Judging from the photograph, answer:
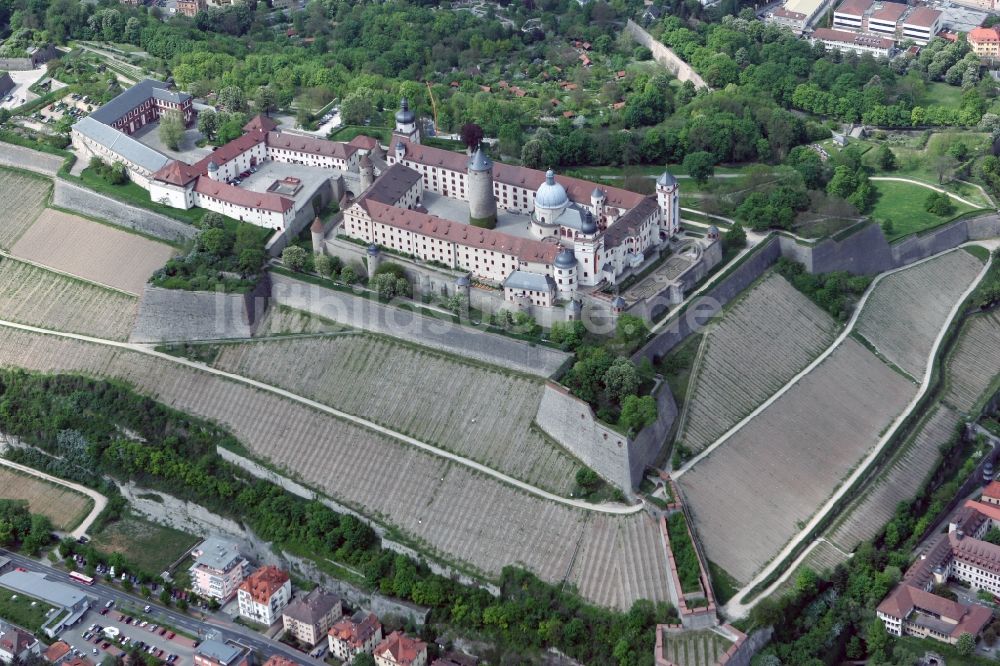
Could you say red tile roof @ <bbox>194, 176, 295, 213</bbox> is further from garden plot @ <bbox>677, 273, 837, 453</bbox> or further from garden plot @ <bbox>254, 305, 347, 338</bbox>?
garden plot @ <bbox>677, 273, 837, 453</bbox>

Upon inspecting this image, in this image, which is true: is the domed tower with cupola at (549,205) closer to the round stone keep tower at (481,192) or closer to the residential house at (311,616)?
the round stone keep tower at (481,192)

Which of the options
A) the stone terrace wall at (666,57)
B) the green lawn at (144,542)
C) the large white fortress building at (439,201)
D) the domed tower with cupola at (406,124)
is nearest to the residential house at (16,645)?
the green lawn at (144,542)

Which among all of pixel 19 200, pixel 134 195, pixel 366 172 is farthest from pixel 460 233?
pixel 19 200

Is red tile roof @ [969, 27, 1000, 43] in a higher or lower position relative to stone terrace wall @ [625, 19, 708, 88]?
higher

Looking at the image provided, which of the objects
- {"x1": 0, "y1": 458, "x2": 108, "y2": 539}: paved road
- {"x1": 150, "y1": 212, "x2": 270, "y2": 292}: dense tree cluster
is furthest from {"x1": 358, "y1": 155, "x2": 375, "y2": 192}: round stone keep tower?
{"x1": 0, "y1": 458, "x2": 108, "y2": 539}: paved road

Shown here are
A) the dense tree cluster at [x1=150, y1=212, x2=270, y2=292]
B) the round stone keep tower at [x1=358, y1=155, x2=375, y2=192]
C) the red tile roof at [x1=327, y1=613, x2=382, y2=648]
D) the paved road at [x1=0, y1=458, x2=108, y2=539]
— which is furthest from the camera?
the round stone keep tower at [x1=358, y1=155, x2=375, y2=192]

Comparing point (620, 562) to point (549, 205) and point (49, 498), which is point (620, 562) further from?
point (49, 498)
